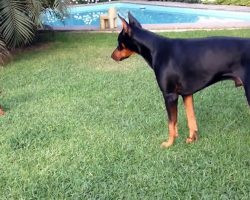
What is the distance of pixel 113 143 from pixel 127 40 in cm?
111

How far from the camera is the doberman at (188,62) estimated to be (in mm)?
3740

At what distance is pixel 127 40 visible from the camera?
426 centimetres

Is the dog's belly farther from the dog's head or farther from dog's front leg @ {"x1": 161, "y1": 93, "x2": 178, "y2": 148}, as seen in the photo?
the dog's head

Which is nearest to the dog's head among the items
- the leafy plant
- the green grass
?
the green grass

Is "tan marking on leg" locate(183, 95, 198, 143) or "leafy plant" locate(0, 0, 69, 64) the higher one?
"tan marking on leg" locate(183, 95, 198, 143)

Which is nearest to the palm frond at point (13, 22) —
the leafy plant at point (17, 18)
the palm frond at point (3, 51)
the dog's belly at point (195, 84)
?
the leafy plant at point (17, 18)

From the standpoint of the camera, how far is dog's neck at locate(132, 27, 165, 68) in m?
4.12

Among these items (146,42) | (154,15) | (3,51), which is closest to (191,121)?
(146,42)

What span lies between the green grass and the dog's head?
914 mm

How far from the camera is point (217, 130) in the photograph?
14.9ft

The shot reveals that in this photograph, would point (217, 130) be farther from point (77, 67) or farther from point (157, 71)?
point (77, 67)

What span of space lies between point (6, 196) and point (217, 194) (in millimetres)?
1751

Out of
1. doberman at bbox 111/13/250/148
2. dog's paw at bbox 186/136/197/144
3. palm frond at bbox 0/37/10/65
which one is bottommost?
palm frond at bbox 0/37/10/65

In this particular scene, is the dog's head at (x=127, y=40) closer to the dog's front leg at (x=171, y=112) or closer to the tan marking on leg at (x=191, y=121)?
the dog's front leg at (x=171, y=112)
